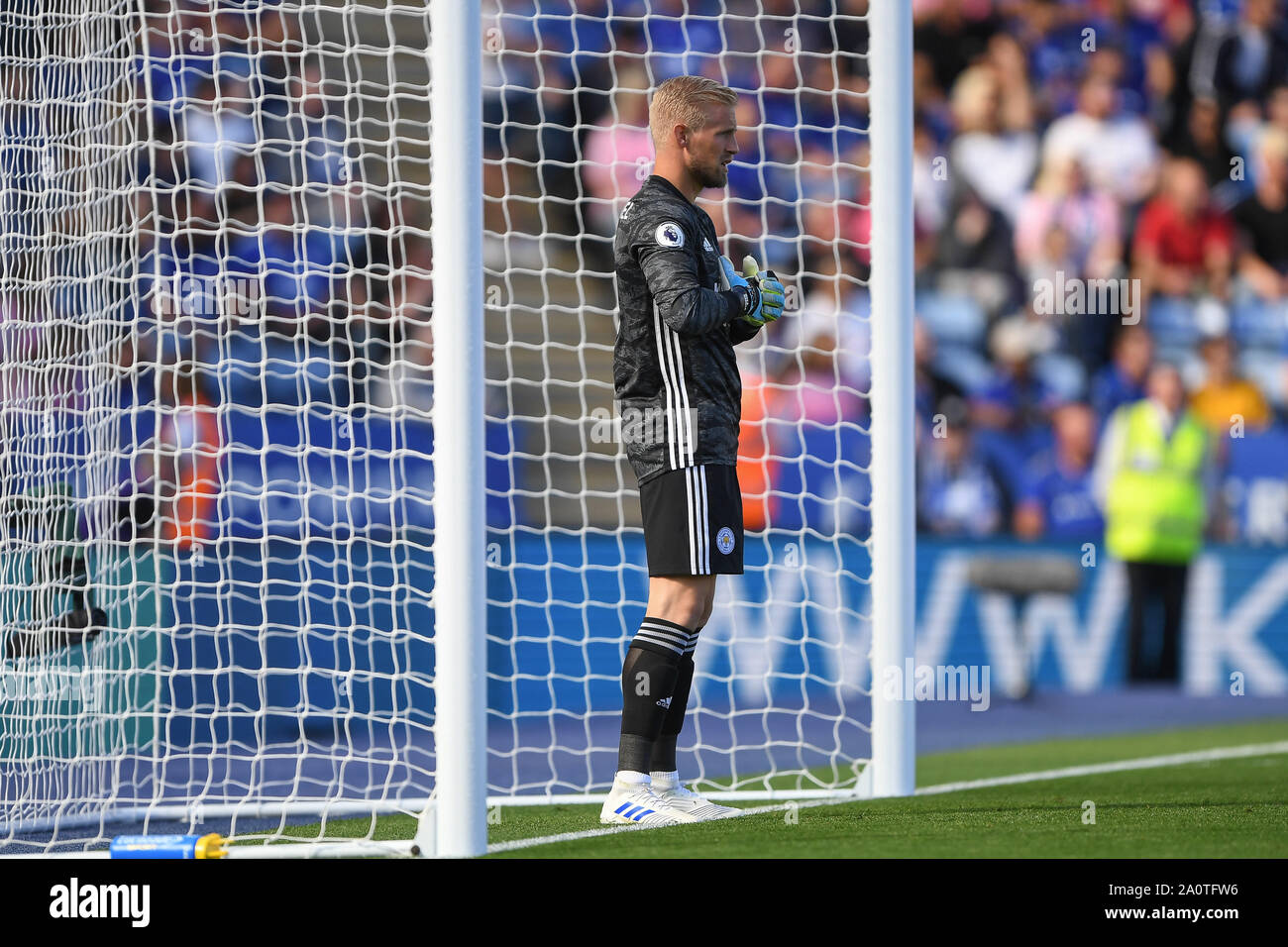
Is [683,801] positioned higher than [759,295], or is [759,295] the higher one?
[759,295]

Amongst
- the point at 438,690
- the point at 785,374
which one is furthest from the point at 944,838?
the point at 785,374

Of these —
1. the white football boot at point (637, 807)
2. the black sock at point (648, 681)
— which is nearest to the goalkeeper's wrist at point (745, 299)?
the black sock at point (648, 681)

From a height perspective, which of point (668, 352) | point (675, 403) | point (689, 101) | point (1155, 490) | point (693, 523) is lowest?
point (693, 523)

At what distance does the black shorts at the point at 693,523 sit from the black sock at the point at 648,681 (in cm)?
16

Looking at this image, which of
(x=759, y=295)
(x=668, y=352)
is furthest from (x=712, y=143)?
(x=668, y=352)

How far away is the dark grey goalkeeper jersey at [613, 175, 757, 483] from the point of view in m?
4.16

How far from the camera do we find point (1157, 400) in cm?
1003

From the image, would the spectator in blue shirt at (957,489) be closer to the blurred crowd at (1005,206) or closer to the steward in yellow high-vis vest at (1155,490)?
the blurred crowd at (1005,206)

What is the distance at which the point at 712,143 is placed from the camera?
14.1ft

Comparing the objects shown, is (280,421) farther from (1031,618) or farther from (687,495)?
(1031,618)

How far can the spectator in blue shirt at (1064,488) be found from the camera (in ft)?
34.0

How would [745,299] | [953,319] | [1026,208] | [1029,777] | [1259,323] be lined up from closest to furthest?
1. [745,299]
2. [1029,777]
3. [953,319]
4. [1259,323]
5. [1026,208]

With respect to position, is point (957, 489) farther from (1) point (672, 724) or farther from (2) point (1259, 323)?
(1) point (672, 724)

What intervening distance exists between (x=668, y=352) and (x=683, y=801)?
116 cm
